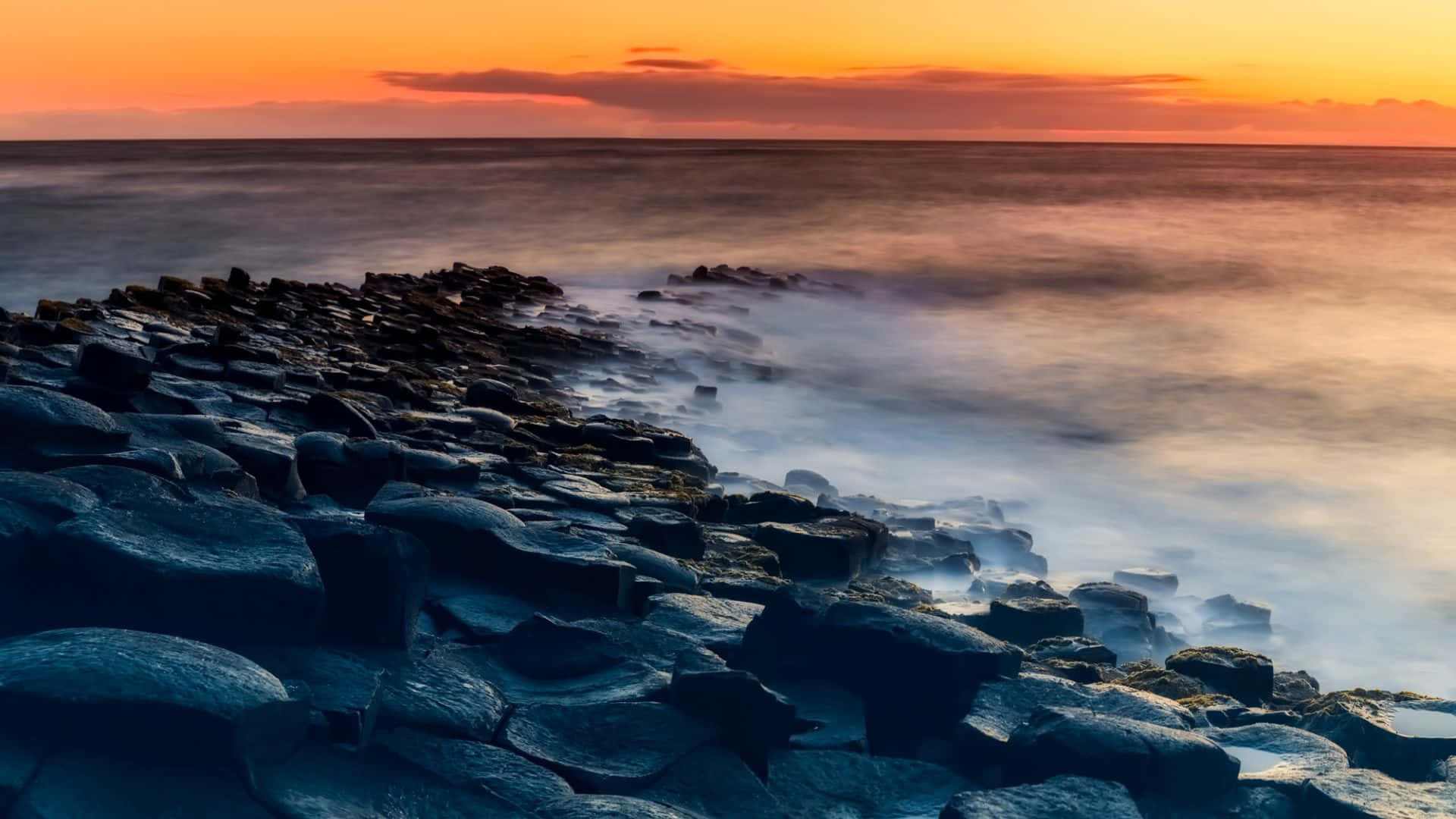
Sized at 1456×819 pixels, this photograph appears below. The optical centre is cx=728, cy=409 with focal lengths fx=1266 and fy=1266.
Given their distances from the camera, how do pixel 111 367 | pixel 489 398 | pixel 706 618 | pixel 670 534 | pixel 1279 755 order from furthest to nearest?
pixel 489 398 < pixel 111 367 < pixel 670 534 < pixel 706 618 < pixel 1279 755

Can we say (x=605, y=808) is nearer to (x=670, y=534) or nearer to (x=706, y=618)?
(x=706, y=618)

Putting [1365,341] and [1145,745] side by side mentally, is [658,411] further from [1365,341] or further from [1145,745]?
[1365,341]

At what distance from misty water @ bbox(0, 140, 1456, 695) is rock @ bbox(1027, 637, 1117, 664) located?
229 centimetres

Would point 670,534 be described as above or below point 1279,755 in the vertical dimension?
above

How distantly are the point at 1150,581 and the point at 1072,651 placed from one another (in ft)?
9.56

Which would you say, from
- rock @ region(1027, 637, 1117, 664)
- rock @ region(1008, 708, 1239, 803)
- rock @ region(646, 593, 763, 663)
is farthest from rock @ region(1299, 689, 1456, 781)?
rock @ region(646, 593, 763, 663)

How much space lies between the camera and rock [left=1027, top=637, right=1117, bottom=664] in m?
6.10

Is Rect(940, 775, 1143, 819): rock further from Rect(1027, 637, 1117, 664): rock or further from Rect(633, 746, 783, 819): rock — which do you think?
Rect(1027, 637, 1117, 664): rock

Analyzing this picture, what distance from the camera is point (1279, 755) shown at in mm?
4742

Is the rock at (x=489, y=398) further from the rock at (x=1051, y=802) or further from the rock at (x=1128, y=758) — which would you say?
the rock at (x=1051, y=802)

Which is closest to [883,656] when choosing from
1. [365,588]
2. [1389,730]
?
[365,588]

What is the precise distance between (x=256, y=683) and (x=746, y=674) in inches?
63.0

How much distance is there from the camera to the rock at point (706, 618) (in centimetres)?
517

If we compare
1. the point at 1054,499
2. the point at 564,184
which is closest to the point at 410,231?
the point at 564,184
